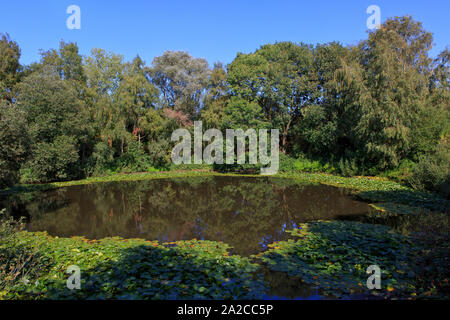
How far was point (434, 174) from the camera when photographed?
1245cm

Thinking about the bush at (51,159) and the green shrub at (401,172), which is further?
the bush at (51,159)

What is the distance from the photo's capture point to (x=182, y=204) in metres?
12.4

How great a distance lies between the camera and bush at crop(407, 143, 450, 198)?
39.3 ft

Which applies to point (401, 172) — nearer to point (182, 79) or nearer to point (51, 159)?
point (182, 79)

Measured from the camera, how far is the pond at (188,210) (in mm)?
8281

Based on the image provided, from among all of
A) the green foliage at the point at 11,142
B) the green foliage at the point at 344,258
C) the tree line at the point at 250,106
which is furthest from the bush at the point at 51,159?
the green foliage at the point at 344,258

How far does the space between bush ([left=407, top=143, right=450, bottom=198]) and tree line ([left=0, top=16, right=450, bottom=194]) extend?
0.06m

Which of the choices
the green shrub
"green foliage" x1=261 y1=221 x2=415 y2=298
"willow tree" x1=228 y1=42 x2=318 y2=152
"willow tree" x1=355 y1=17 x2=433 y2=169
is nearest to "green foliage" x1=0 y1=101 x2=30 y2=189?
"green foliage" x1=261 y1=221 x2=415 y2=298

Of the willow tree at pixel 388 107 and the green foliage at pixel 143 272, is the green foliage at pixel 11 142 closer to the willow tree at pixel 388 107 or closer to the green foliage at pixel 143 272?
the green foliage at pixel 143 272

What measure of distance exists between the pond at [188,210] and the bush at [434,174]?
350 cm

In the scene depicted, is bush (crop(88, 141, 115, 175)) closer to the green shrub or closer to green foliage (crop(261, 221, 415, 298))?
green foliage (crop(261, 221, 415, 298))

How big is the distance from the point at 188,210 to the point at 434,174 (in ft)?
39.0

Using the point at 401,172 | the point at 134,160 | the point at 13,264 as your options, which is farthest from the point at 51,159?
the point at 401,172

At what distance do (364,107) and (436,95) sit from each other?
6.00 m
